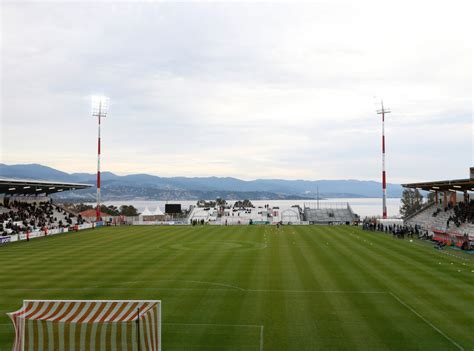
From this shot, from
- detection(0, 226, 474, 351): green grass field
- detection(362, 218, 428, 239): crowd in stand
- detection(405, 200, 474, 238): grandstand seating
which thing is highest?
detection(405, 200, 474, 238): grandstand seating

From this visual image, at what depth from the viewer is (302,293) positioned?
68.2 ft

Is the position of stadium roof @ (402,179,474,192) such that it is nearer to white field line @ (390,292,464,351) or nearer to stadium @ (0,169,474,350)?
stadium @ (0,169,474,350)

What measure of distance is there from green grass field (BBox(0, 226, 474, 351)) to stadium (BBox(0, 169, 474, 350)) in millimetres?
66

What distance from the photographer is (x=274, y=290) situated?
2144cm

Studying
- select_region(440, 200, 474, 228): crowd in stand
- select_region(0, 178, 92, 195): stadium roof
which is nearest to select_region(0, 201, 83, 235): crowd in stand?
select_region(0, 178, 92, 195): stadium roof

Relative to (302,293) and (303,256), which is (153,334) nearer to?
(302,293)

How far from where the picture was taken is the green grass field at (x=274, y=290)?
48.4 ft

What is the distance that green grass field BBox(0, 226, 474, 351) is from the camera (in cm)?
1475

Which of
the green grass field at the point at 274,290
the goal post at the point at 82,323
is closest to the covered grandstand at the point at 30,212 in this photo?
the green grass field at the point at 274,290

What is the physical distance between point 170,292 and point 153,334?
8051 millimetres

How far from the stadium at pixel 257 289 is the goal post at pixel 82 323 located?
0.06 metres

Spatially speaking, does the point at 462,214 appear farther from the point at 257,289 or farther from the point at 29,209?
the point at 29,209

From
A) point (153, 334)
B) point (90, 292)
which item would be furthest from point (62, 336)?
point (90, 292)

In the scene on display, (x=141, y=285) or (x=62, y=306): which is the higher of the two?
(x=62, y=306)
